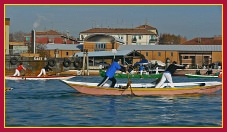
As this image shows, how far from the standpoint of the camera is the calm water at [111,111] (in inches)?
537

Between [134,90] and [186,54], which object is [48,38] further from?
[134,90]

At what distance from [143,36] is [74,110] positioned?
280 feet

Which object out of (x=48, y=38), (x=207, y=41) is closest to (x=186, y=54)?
(x=207, y=41)

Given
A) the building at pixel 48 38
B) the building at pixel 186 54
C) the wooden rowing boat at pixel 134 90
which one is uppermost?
the building at pixel 48 38

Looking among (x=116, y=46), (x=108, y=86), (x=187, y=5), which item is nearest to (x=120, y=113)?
(x=187, y=5)

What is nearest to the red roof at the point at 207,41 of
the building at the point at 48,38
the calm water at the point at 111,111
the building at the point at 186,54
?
the building at the point at 186,54

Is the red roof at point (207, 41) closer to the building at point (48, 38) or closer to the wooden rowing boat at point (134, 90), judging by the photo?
the building at point (48, 38)

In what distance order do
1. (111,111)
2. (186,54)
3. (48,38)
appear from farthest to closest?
(48,38)
(186,54)
(111,111)

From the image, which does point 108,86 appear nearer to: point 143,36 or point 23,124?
point 23,124

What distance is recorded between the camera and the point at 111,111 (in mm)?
16250

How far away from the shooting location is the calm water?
13.6 meters

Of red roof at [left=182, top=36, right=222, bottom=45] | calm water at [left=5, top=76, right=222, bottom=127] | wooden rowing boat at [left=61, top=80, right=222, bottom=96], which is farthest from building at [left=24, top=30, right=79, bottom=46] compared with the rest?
calm water at [left=5, top=76, right=222, bottom=127]

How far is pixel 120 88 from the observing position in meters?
21.5

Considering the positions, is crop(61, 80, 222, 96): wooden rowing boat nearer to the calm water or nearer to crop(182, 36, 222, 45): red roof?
the calm water
